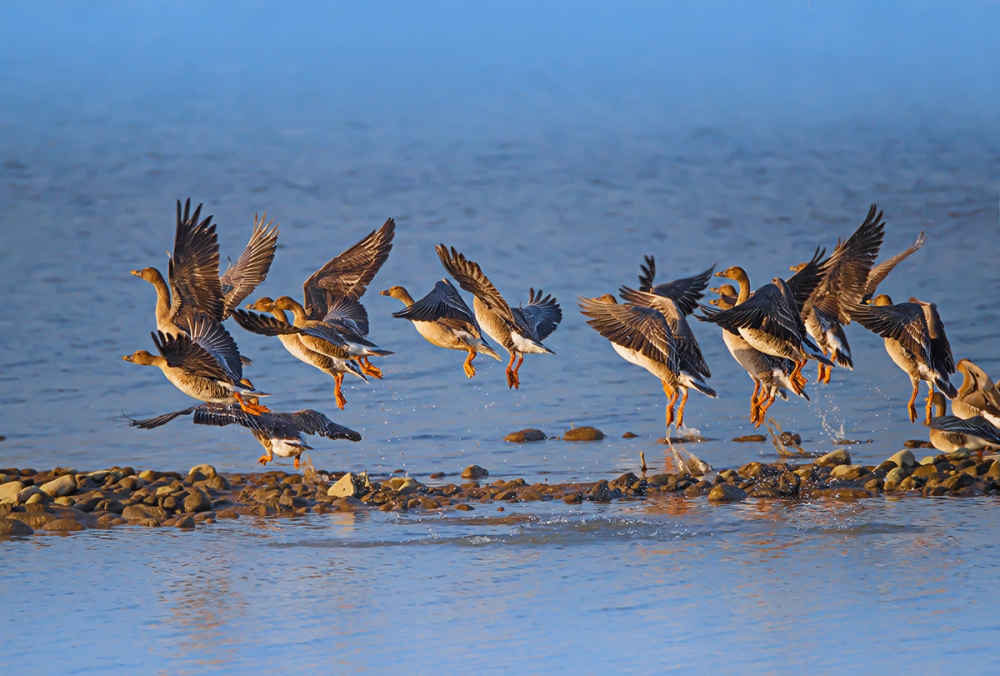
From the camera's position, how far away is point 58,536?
423 inches

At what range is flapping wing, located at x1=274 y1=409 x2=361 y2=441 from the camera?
13.6m

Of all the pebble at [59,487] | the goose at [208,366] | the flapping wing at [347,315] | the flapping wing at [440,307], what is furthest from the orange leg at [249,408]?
the pebble at [59,487]

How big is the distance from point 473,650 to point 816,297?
8561mm

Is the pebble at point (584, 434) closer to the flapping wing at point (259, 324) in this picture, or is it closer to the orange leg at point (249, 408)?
the orange leg at point (249, 408)

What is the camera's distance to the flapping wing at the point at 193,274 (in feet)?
43.9

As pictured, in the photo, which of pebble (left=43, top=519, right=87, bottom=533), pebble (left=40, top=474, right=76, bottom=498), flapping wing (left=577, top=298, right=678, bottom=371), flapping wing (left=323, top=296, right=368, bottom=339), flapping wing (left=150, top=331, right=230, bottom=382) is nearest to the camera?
pebble (left=43, top=519, right=87, bottom=533)

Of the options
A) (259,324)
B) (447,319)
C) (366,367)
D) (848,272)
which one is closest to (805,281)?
(848,272)

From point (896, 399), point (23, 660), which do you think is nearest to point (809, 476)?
point (896, 399)

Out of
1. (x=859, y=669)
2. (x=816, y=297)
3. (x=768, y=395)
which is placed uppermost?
(x=816, y=297)

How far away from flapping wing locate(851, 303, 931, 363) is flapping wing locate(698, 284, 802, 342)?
1.25 m

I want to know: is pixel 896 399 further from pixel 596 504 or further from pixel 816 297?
pixel 596 504

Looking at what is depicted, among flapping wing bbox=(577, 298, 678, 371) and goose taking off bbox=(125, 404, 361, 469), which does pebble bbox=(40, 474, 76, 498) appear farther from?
flapping wing bbox=(577, 298, 678, 371)

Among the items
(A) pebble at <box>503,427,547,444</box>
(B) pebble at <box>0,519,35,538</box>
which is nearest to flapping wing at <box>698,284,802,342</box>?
(A) pebble at <box>503,427,547,444</box>

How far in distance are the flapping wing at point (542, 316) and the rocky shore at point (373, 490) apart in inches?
96.5
